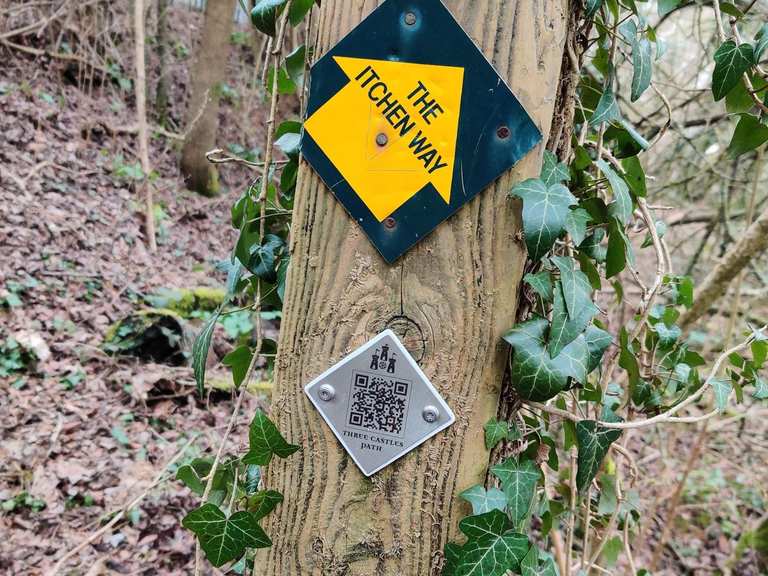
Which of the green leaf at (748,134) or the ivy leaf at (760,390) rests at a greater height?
the green leaf at (748,134)

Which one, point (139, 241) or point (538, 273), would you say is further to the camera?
point (139, 241)

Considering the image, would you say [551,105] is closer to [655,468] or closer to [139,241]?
[655,468]

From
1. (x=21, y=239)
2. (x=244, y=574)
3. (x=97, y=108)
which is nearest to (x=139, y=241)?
(x=21, y=239)

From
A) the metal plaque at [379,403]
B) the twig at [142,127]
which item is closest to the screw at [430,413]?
the metal plaque at [379,403]

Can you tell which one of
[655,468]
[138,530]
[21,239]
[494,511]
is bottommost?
[655,468]

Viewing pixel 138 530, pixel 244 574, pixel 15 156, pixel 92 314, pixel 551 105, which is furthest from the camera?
pixel 15 156

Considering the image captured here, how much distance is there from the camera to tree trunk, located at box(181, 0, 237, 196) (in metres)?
6.20

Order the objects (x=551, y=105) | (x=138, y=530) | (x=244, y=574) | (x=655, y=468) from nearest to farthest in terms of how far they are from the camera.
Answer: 1. (x=551, y=105)
2. (x=244, y=574)
3. (x=138, y=530)
4. (x=655, y=468)

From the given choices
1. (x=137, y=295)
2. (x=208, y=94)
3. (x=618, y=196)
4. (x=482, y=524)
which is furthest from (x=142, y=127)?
(x=482, y=524)

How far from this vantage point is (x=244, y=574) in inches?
41.7

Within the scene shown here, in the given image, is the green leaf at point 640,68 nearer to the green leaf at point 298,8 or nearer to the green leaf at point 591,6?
the green leaf at point 591,6

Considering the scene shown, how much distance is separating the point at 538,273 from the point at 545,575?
0.45 metres

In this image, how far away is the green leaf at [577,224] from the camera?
29.8 inches

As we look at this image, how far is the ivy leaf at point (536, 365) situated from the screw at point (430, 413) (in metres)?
0.11
